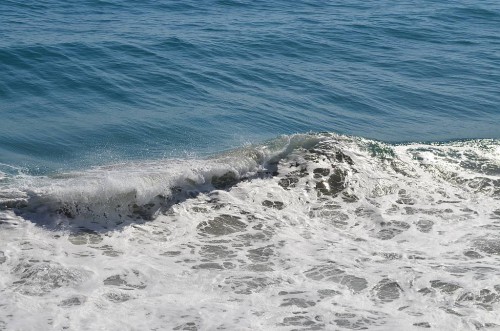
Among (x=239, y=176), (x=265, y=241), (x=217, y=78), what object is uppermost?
(x=217, y=78)

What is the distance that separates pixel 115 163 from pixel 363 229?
10.7 ft

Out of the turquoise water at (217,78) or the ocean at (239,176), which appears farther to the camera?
the turquoise water at (217,78)

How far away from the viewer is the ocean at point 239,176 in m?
7.58

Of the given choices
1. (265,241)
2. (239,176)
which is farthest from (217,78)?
(265,241)

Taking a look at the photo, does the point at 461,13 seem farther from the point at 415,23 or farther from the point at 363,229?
the point at 363,229

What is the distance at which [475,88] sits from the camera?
1608 centimetres

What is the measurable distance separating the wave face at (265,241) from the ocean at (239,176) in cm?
3

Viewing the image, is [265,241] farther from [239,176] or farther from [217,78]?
[217,78]

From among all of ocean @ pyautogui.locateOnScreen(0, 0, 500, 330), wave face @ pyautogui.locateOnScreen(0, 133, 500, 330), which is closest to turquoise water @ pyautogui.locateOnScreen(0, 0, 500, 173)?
ocean @ pyautogui.locateOnScreen(0, 0, 500, 330)

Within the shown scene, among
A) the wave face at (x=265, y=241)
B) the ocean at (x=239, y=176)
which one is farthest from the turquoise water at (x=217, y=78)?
the wave face at (x=265, y=241)

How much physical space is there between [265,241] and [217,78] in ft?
20.7

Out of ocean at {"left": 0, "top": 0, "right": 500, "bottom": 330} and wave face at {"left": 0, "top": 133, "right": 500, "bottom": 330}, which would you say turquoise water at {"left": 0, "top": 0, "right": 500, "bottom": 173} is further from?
wave face at {"left": 0, "top": 133, "right": 500, "bottom": 330}

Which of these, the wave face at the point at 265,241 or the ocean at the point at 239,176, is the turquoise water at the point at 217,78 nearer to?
the ocean at the point at 239,176

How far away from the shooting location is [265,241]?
897 cm
